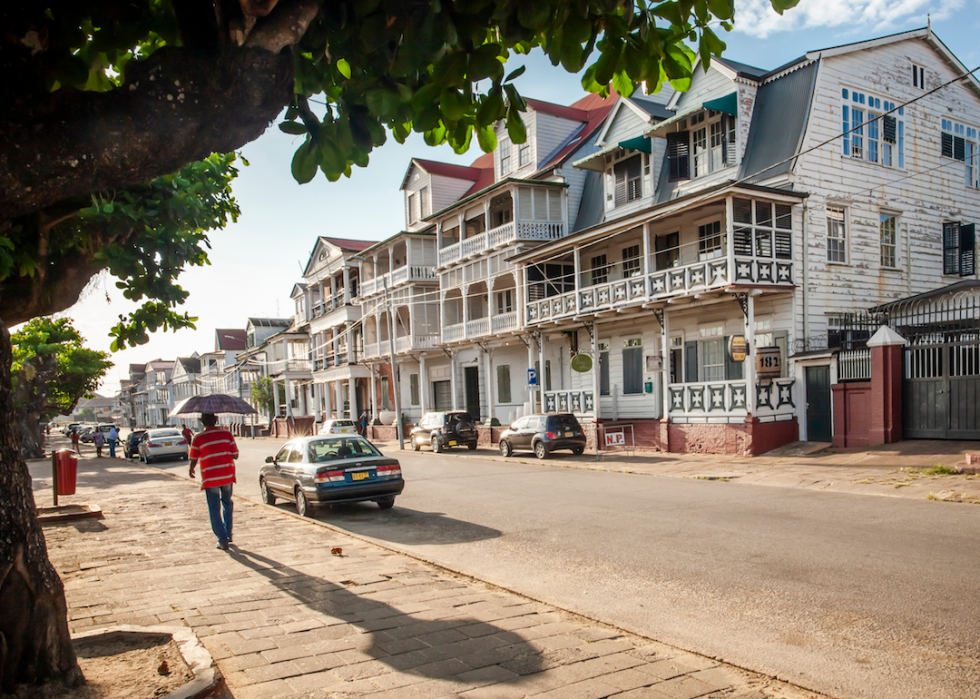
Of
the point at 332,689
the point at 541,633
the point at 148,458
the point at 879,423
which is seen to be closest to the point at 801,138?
the point at 879,423

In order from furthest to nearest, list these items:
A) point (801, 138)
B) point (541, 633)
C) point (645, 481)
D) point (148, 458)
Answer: point (148, 458)
point (801, 138)
point (645, 481)
point (541, 633)

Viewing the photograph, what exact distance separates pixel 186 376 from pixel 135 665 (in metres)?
99.5

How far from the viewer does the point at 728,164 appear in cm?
2352

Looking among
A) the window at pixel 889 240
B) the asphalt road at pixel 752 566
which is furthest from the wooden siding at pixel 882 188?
the asphalt road at pixel 752 566

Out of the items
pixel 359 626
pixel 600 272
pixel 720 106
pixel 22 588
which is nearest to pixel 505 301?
pixel 600 272

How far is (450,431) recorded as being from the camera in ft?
98.8

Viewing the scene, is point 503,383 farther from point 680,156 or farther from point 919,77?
point 919,77

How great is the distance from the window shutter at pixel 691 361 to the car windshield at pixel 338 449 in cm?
1447

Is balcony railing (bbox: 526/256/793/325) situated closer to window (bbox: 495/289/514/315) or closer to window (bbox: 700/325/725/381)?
window (bbox: 700/325/725/381)

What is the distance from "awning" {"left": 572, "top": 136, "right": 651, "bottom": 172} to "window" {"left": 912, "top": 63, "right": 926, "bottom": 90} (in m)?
8.85

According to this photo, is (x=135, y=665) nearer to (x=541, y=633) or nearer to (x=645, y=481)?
(x=541, y=633)

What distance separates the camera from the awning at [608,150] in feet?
85.1

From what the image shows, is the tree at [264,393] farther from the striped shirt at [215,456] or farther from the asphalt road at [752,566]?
the striped shirt at [215,456]

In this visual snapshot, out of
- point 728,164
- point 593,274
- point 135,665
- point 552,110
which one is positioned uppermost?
point 552,110
